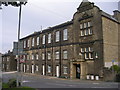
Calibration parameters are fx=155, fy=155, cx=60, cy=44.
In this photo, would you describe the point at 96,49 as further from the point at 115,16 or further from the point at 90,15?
the point at 115,16

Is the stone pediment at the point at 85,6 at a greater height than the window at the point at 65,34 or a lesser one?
greater

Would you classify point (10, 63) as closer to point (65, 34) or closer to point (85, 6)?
point (65, 34)

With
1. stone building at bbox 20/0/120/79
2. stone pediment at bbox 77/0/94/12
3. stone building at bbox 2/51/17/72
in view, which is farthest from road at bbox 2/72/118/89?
stone building at bbox 2/51/17/72

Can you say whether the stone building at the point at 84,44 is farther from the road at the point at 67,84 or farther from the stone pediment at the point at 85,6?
the road at the point at 67,84

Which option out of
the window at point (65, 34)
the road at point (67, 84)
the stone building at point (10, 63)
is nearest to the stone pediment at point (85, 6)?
the window at point (65, 34)

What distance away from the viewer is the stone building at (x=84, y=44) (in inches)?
888

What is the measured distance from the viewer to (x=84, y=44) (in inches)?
971

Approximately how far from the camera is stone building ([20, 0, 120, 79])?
74.0 ft

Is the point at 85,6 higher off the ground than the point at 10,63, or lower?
higher

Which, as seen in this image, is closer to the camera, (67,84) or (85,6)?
(67,84)

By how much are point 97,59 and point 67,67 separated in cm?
628

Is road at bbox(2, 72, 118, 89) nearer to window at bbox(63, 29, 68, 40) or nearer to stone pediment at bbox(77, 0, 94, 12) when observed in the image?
window at bbox(63, 29, 68, 40)

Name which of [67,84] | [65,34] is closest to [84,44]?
[65,34]

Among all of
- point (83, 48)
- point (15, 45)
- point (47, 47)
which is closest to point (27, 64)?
point (47, 47)
